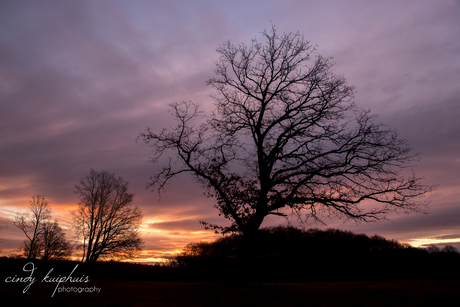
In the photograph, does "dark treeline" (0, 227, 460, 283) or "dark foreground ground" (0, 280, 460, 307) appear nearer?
"dark foreground ground" (0, 280, 460, 307)

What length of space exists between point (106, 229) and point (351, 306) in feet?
109

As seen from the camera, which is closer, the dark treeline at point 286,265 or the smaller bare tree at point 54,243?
the dark treeline at point 286,265

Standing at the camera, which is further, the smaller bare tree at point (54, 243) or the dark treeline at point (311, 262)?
the smaller bare tree at point (54, 243)

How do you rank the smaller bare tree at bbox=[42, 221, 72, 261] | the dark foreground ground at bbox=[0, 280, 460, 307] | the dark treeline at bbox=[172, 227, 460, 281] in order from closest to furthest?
the dark foreground ground at bbox=[0, 280, 460, 307] → the dark treeline at bbox=[172, 227, 460, 281] → the smaller bare tree at bbox=[42, 221, 72, 261]

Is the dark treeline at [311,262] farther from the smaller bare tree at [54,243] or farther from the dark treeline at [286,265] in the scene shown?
the smaller bare tree at [54,243]

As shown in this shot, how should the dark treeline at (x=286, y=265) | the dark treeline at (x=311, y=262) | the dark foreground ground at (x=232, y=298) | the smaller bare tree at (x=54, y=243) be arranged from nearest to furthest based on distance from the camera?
1. the dark foreground ground at (x=232, y=298)
2. the dark treeline at (x=286, y=265)
3. the dark treeline at (x=311, y=262)
4. the smaller bare tree at (x=54, y=243)

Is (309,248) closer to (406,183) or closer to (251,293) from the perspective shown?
(406,183)

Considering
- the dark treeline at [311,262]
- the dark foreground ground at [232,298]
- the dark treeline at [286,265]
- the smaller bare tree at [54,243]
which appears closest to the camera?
the dark foreground ground at [232,298]

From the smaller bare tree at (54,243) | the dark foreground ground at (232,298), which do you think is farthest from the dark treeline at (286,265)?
the smaller bare tree at (54,243)

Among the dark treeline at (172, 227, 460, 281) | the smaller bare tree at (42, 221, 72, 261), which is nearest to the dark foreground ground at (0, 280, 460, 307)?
the dark treeline at (172, 227, 460, 281)

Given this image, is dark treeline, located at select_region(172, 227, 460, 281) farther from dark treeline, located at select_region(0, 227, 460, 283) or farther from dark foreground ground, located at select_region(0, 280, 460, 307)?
dark foreground ground, located at select_region(0, 280, 460, 307)

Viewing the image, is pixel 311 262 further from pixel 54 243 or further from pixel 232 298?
pixel 54 243

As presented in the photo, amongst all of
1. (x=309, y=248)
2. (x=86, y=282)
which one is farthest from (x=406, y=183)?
(x=309, y=248)

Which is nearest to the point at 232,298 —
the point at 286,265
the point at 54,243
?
the point at 286,265
